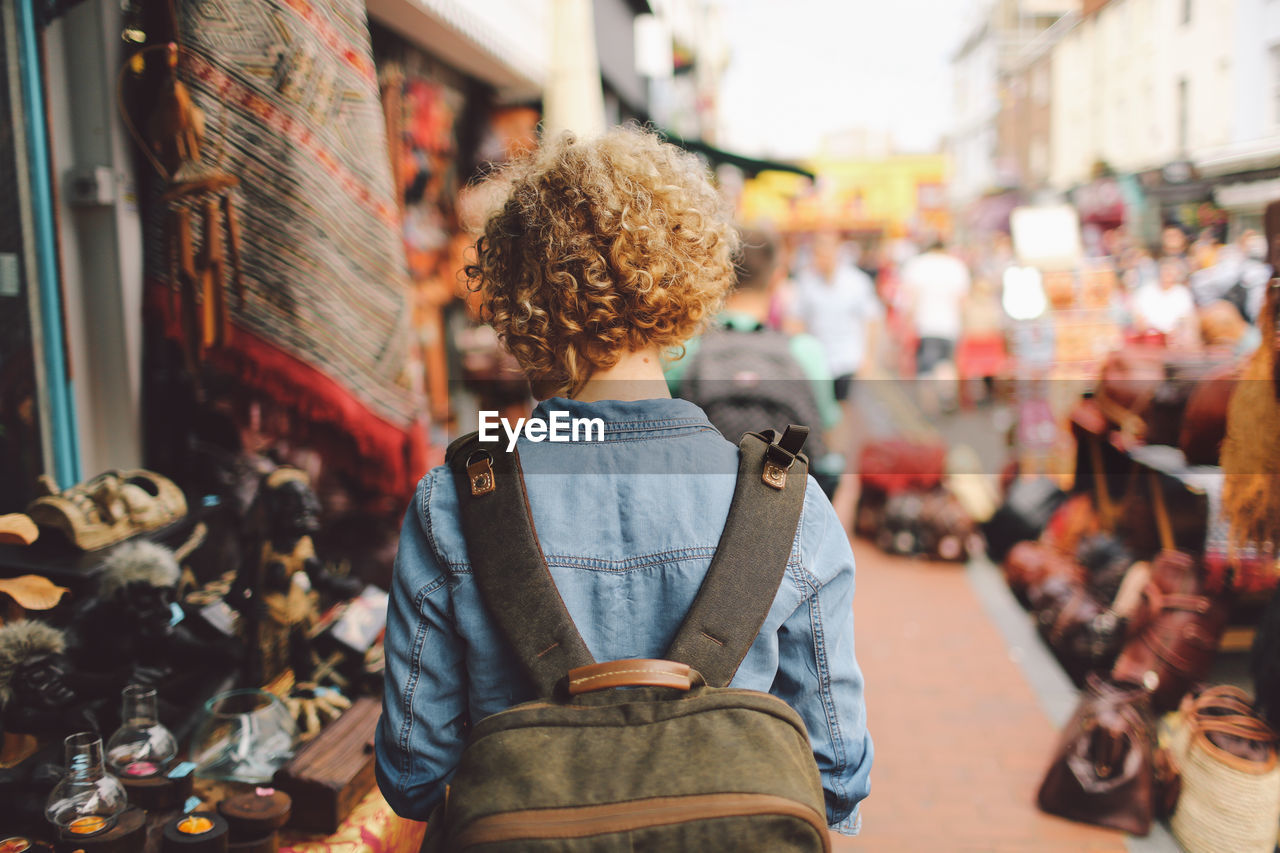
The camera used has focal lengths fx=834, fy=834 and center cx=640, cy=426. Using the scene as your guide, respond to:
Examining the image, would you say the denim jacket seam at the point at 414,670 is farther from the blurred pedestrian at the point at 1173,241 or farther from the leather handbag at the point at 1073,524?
the blurred pedestrian at the point at 1173,241

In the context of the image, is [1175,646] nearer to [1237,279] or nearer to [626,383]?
[1237,279]

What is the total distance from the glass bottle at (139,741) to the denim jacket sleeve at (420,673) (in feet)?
3.41

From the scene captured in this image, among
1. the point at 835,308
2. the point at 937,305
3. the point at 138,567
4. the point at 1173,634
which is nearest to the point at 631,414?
the point at 138,567

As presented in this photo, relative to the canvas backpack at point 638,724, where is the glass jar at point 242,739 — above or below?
below

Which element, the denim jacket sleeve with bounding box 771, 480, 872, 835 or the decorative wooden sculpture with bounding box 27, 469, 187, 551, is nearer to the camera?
the denim jacket sleeve with bounding box 771, 480, 872, 835

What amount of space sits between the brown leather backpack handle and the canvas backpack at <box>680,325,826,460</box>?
1.88 meters

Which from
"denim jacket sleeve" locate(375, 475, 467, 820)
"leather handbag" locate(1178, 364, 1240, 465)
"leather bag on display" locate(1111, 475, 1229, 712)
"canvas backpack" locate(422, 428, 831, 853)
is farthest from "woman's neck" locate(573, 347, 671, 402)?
"leather bag on display" locate(1111, 475, 1229, 712)

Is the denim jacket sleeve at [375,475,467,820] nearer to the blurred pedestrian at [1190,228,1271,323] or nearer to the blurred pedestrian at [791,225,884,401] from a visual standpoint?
the blurred pedestrian at [1190,228,1271,323]

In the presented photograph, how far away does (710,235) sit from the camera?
4.08ft

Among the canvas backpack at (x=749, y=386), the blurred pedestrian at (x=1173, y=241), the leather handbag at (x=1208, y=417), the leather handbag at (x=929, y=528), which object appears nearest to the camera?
the leather handbag at (x=1208, y=417)

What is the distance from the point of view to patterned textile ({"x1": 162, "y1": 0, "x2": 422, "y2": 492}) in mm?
2113

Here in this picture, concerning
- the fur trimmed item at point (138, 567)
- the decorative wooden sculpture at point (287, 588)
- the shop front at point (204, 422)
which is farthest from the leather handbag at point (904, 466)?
the fur trimmed item at point (138, 567)

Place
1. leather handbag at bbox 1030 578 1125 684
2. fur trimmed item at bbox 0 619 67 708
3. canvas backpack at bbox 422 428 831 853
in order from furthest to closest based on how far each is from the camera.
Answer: leather handbag at bbox 1030 578 1125 684, fur trimmed item at bbox 0 619 67 708, canvas backpack at bbox 422 428 831 853

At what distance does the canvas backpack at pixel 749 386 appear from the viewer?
294 cm
